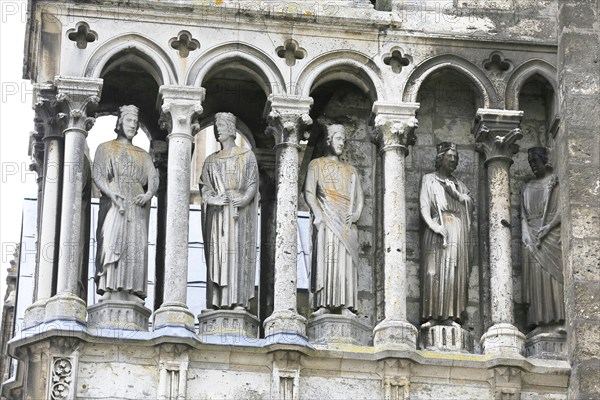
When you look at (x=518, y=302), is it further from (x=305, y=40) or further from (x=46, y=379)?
(x=46, y=379)

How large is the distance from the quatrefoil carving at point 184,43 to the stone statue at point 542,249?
10.8ft

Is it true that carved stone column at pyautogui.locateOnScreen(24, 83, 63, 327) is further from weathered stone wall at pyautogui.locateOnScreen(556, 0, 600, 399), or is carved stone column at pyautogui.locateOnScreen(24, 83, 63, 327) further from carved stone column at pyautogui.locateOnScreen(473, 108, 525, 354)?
weathered stone wall at pyautogui.locateOnScreen(556, 0, 600, 399)

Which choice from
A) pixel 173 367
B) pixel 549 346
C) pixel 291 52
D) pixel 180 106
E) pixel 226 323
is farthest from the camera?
pixel 291 52

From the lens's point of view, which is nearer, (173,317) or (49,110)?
(173,317)

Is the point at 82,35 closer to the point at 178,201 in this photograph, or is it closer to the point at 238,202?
the point at 178,201

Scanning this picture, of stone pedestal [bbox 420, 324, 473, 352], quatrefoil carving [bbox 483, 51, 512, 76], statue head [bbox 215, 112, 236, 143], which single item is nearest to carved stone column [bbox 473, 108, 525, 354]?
stone pedestal [bbox 420, 324, 473, 352]

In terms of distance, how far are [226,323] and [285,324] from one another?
1.77 ft

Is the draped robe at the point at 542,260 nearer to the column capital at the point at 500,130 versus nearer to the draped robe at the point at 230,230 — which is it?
the column capital at the point at 500,130

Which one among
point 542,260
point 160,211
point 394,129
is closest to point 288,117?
point 394,129

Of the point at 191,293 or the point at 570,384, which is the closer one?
the point at 570,384

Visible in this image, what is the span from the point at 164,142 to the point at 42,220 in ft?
5.84

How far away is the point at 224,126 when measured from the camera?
20156 millimetres

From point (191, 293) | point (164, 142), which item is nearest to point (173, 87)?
point (164, 142)

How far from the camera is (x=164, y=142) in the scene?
20.8 metres
